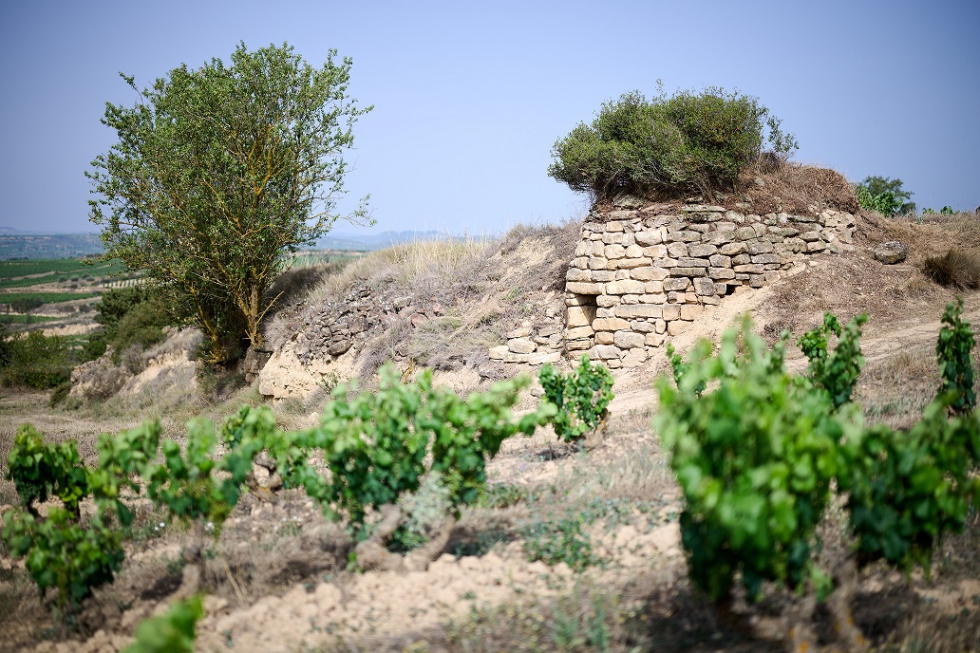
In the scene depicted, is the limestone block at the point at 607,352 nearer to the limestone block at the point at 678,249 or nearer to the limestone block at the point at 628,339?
the limestone block at the point at 628,339

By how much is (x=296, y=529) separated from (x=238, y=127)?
1168cm

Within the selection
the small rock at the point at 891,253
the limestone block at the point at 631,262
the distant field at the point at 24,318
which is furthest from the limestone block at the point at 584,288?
the distant field at the point at 24,318

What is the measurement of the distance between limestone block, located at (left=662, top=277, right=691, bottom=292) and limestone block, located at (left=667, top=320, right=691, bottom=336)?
0.54m

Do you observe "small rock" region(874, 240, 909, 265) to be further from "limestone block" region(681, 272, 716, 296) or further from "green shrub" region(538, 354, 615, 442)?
"green shrub" region(538, 354, 615, 442)

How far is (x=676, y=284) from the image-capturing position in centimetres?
1038

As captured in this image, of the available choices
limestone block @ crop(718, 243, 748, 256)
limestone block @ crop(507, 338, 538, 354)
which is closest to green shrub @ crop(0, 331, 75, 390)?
limestone block @ crop(507, 338, 538, 354)

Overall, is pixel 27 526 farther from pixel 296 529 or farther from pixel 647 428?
pixel 647 428

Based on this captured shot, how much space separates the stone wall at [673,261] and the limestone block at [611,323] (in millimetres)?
17

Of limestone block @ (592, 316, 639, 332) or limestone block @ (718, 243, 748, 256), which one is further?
limestone block @ (592, 316, 639, 332)

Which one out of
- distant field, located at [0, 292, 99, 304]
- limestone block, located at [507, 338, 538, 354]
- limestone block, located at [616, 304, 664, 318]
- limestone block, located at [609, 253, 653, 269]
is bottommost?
distant field, located at [0, 292, 99, 304]

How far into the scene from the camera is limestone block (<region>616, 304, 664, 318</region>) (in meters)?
10.4

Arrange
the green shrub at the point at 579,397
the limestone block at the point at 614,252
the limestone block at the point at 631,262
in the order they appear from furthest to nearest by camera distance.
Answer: the limestone block at the point at 614,252
the limestone block at the point at 631,262
the green shrub at the point at 579,397

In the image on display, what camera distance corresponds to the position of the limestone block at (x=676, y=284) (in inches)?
408

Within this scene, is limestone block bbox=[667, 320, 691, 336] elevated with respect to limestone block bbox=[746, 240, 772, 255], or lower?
lower
